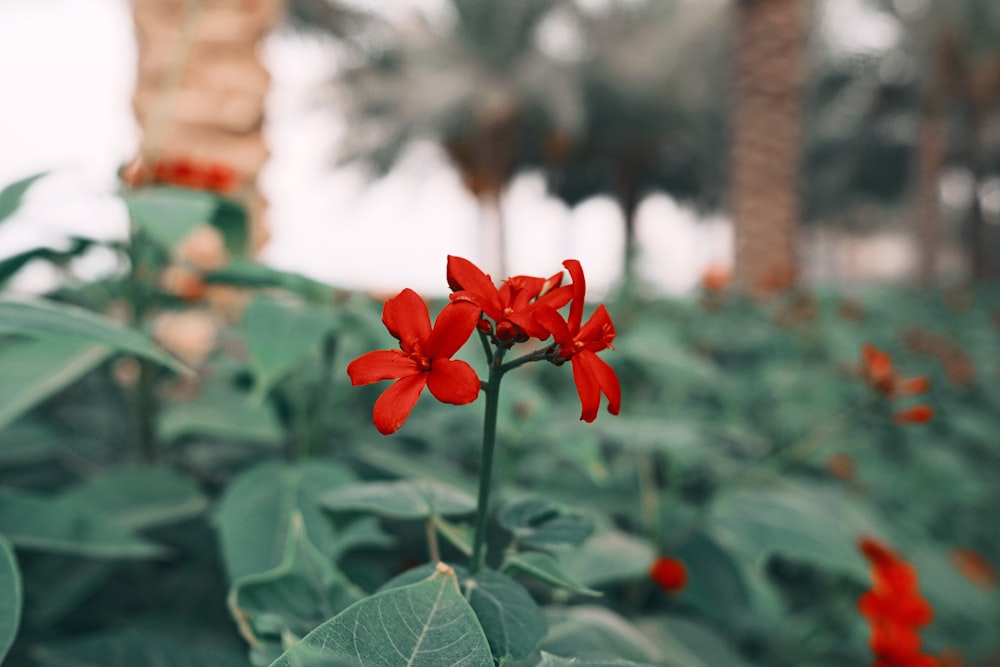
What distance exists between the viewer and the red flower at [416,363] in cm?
46

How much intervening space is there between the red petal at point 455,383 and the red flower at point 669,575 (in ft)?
1.75

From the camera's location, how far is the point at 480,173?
18328 mm

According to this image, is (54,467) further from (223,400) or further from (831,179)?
(831,179)

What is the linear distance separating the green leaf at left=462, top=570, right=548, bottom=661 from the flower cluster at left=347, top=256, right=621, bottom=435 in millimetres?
128

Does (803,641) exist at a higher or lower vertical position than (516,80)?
Answer: lower

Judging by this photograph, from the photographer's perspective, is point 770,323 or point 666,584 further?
point 770,323

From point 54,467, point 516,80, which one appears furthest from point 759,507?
point 516,80

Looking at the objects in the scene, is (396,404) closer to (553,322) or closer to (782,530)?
(553,322)

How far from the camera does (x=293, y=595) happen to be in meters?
0.55

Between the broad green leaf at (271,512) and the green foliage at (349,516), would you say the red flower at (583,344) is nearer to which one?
the green foliage at (349,516)

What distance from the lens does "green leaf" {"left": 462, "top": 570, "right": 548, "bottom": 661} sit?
45 cm

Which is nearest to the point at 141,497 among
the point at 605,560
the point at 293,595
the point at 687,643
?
the point at 293,595

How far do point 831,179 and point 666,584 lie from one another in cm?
2835

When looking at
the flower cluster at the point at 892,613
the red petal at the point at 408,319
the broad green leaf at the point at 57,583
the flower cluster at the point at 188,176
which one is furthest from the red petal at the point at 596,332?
the flower cluster at the point at 188,176
